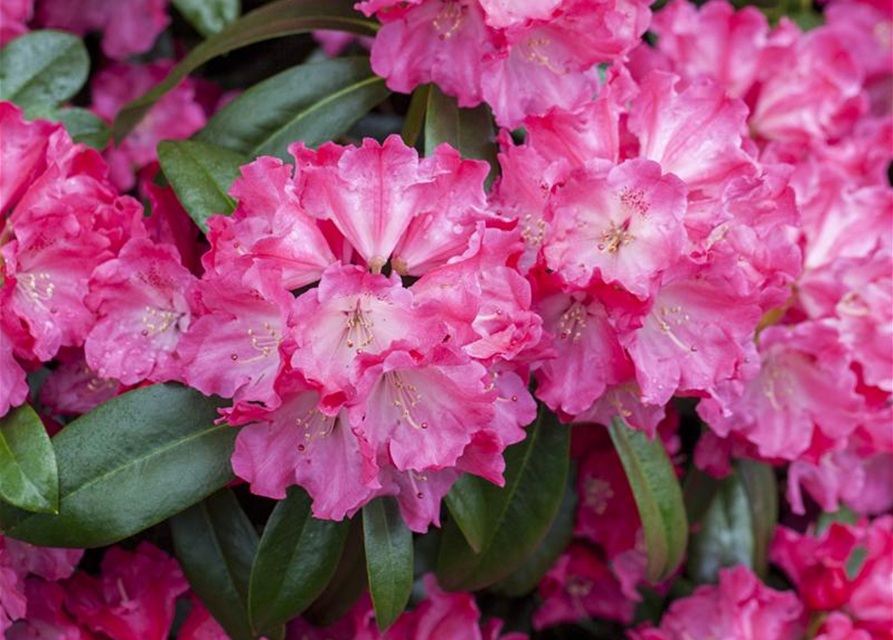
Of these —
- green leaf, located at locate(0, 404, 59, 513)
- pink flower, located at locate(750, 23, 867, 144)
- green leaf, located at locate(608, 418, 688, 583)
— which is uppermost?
green leaf, located at locate(0, 404, 59, 513)

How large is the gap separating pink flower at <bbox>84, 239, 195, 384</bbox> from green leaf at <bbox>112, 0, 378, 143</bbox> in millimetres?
299

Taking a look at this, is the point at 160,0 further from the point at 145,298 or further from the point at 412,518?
the point at 412,518

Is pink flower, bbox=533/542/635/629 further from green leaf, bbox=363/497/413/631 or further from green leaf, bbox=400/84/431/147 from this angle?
green leaf, bbox=400/84/431/147

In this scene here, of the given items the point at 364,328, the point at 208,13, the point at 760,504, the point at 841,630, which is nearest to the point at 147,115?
the point at 208,13

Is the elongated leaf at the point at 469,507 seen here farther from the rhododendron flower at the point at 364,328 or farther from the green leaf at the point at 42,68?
the green leaf at the point at 42,68

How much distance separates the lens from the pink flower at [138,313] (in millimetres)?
1161

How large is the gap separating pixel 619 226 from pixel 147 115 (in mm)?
773

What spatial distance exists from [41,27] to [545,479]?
96cm

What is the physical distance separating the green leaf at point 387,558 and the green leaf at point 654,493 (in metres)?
0.30

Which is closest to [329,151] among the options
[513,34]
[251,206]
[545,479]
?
[251,206]

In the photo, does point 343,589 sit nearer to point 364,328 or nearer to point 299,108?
point 364,328

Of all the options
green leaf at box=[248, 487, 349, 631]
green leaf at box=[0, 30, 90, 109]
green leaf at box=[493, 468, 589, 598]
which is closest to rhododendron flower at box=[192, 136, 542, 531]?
green leaf at box=[248, 487, 349, 631]

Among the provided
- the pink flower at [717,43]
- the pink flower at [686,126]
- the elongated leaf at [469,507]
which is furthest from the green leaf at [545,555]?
the pink flower at [717,43]

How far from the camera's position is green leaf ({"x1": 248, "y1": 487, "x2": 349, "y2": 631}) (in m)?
1.17
